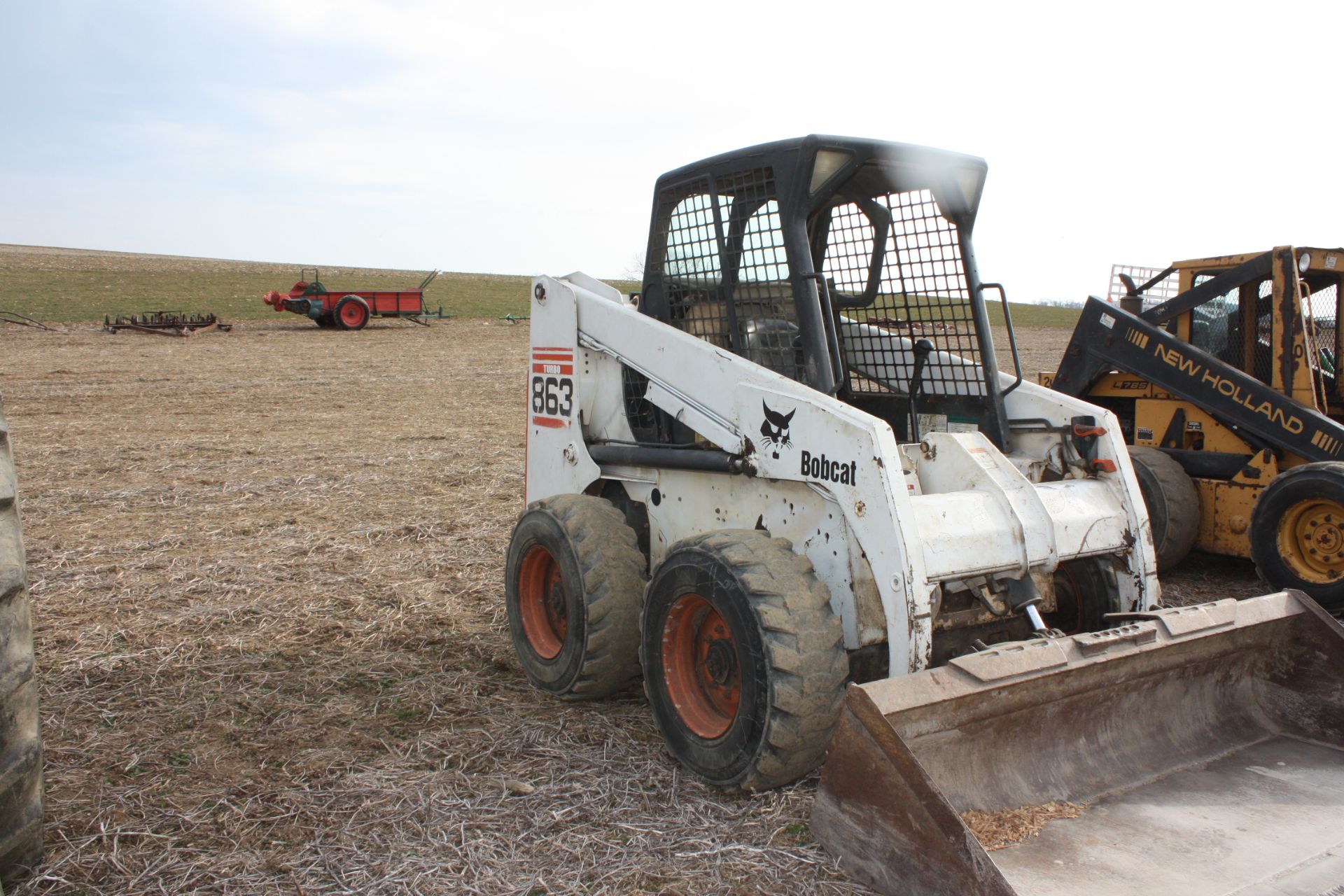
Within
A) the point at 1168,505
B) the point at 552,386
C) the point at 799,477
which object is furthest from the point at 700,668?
the point at 1168,505

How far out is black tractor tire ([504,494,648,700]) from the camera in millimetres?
4234

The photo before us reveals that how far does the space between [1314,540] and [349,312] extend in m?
25.7

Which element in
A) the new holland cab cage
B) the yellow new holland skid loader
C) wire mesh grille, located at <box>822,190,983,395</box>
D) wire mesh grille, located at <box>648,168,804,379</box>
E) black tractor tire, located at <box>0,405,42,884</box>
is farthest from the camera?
the yellow new holland skid loader

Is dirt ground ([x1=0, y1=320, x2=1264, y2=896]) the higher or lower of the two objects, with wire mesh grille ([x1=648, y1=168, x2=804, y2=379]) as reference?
lower

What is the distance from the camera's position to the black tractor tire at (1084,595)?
4.05 metres

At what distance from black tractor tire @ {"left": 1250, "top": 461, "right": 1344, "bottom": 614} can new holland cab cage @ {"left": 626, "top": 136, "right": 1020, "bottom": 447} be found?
99.7 inches

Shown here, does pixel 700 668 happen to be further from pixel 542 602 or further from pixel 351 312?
pixel 351 312

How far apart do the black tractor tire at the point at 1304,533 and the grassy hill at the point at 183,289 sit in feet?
89.5

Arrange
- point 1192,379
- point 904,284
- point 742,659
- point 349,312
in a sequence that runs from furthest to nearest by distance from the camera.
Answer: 1. point 349,312
2. point 1192,379
3. point 904,284
4. point 742,659

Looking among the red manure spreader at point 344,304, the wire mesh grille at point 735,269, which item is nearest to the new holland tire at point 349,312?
the red manure spreader at point 344,304

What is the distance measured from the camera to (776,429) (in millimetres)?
3713

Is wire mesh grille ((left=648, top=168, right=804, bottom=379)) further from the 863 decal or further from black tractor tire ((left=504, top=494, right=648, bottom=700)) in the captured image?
black tractor tire ((left=504, top=494, right=648, bottom=700))

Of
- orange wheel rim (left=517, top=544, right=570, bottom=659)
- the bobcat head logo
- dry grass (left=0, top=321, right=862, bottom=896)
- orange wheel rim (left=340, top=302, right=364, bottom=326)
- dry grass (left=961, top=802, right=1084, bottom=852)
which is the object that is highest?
orange wheel rim (left=340, top=302, right=364, bottom=326)

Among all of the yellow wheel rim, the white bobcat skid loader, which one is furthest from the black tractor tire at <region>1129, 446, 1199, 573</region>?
the white bobcat skid loader
